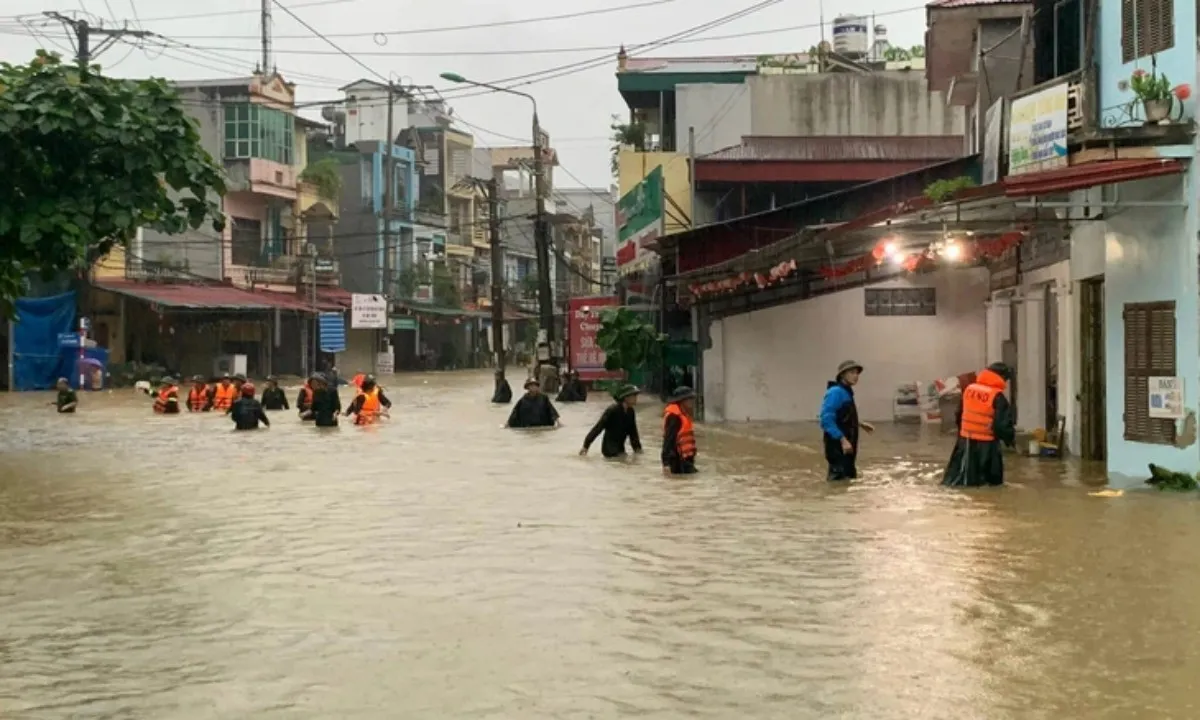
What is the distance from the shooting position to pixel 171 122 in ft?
64.8

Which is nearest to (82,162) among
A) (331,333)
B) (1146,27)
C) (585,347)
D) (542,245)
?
(1146,27)

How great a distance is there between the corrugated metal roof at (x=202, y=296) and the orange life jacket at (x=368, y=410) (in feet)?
62.2

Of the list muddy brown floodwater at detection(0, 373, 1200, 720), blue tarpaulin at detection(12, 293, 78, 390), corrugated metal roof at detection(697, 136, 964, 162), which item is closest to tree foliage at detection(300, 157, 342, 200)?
blue tarpaulin at detection(12, 293, 78, 390)

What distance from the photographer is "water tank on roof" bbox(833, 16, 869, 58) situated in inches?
1736

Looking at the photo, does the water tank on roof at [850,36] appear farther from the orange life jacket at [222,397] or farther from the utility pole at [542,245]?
the orange life jacket at [222,397]

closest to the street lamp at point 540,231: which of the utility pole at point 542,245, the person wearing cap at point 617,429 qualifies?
the utility pole at point 542,245

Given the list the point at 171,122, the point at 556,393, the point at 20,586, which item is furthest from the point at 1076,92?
the point at 556,393

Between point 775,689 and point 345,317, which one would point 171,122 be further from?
point 345,317

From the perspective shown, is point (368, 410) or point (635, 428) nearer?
point (635, 428)

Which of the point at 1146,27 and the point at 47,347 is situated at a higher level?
the point at 1146,27

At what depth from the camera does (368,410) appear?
2706 cm

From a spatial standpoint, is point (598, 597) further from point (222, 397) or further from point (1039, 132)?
point (222, 397)

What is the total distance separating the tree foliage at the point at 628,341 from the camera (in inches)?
1185

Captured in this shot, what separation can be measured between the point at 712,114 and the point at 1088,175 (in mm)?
27477
